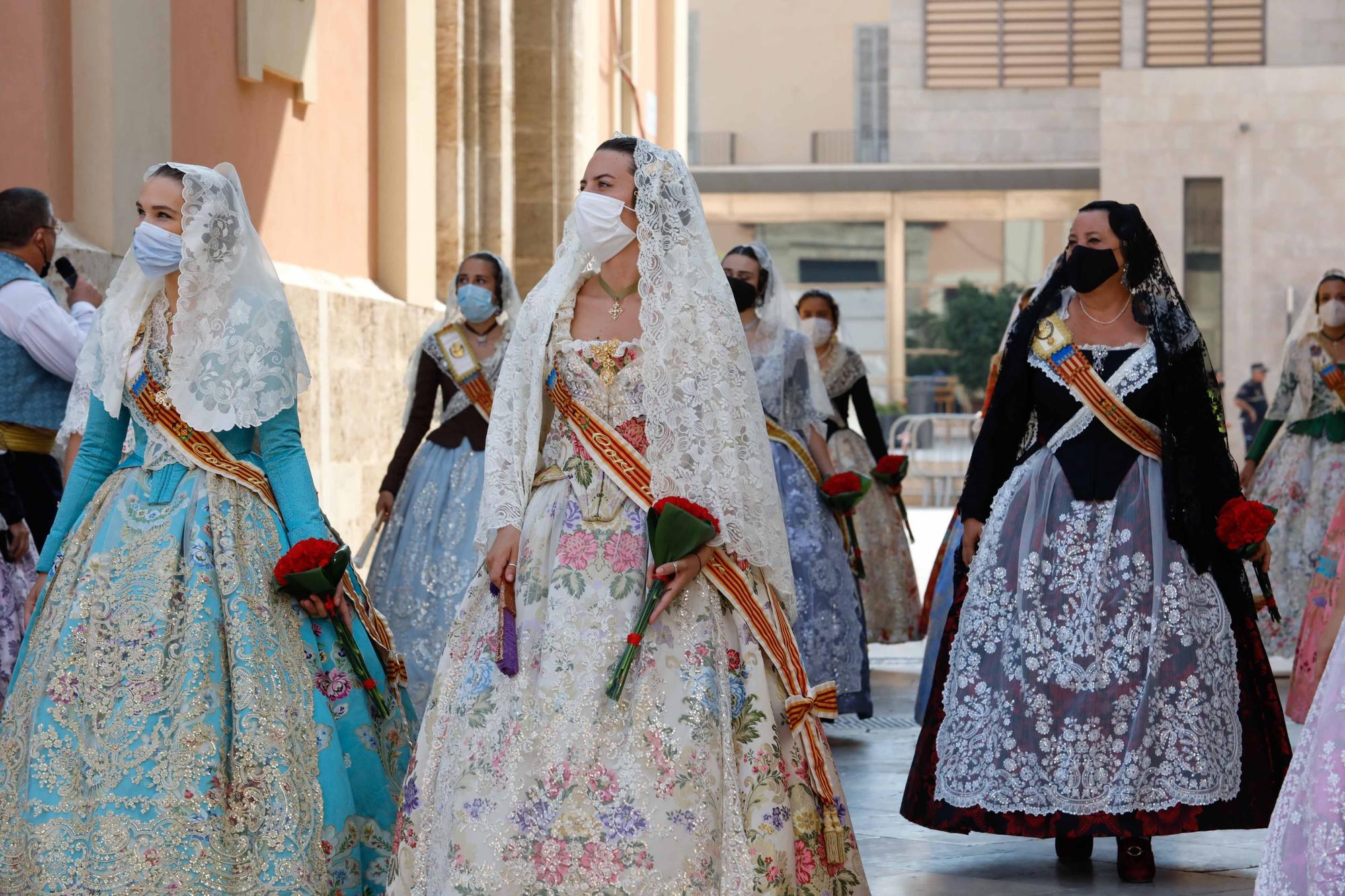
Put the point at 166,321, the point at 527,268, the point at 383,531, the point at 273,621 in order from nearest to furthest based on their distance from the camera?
the point at 273,621, the point at 166,321, the point at 383,531, the point at 527,268

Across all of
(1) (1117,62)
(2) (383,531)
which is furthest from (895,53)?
(2) (383,531)

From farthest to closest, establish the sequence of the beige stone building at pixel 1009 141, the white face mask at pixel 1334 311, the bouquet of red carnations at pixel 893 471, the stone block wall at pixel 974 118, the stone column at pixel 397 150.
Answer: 1. the stone block wall at pixel 974 118
2. the beige stone building at pixel 1009 141
3. the stone column at pixel 397 150
4. the bouquet of red carnations at pixel 893 471
5. the white face mask at pixel 1334 311

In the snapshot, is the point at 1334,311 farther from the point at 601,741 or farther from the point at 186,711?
the point at 186,711

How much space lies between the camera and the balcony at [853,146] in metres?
41.3

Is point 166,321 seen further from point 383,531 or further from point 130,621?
point 383,531

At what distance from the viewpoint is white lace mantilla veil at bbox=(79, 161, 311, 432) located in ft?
15.1

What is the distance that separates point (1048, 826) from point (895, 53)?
34.4 m

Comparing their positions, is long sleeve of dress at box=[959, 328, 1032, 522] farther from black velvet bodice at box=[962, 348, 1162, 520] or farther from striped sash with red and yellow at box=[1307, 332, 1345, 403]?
striped sash with red and yellow at box=[1307, 332, 1345, 403]

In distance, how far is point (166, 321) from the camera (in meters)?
4.79

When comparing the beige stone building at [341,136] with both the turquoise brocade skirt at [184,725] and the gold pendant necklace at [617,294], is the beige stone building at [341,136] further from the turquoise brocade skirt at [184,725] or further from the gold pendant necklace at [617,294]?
the gold pendant necklace at [617,294]

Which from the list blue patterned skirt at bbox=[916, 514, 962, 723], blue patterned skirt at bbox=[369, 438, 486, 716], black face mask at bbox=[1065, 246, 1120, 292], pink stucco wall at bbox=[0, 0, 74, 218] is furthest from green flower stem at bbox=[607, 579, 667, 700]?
pink stucco wall at bbox=[0, 0, 74, 218]

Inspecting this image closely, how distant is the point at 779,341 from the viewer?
24.9ft

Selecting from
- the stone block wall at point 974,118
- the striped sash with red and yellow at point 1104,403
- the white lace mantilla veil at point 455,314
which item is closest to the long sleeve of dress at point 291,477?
the striped sash with red and yellow at point 1104,403

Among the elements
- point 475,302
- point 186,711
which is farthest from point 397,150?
point 186,711
